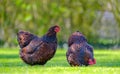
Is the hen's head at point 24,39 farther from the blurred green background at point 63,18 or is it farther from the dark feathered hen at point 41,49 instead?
the blurred green background at point 63,18

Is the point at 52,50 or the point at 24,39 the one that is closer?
the point at 52,50

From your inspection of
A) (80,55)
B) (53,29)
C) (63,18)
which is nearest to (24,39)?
(53,29)

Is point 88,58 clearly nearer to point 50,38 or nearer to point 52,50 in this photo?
point 52,50

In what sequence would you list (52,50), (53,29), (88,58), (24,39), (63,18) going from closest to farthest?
(88,58), (52,50), (53,29), (24,39), (63,18)

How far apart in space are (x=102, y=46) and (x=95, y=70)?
20401 mm

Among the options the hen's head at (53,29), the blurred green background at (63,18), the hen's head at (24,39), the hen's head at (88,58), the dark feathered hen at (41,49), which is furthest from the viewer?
the blurred green background at (63,18)

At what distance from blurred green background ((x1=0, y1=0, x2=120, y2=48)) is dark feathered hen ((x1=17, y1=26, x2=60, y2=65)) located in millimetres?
19098

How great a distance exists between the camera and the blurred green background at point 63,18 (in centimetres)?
3575

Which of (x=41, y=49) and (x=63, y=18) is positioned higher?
(x=41, y=49)

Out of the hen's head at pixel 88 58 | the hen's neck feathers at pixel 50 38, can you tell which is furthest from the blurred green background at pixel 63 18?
the hen's head at pixel 88 58

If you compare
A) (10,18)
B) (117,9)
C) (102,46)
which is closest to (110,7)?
(117,9)

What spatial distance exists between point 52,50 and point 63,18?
2344cm

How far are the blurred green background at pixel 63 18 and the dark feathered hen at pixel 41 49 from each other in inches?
752

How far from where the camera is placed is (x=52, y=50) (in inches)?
584
